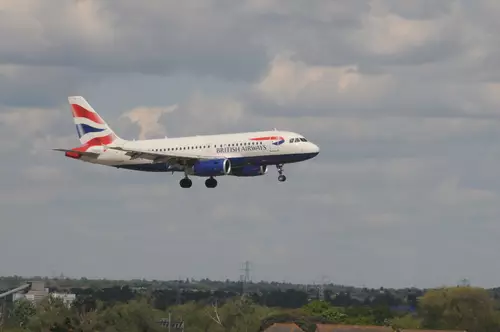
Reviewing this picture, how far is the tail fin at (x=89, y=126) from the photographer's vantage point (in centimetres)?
14225

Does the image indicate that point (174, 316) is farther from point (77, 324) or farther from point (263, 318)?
point (77, 324)

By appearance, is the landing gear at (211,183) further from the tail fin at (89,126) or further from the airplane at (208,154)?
the tail fin at (89,126)

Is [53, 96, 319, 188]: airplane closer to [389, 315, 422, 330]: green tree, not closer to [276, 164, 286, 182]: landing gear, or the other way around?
[276, 164, 286, 182]: landing gear

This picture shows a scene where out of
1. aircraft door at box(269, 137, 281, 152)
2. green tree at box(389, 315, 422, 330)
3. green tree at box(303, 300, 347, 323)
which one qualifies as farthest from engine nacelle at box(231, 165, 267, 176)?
green tree at box(303, 300, 347, 323)

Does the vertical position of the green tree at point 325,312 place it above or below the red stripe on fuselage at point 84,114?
below

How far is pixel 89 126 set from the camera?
473 feet

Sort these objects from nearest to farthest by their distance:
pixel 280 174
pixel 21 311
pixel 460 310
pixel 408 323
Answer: pixel 280 174 → pixel 408 323 → pixel 21 311 → pixel 460 310

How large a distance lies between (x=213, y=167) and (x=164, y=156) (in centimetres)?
511

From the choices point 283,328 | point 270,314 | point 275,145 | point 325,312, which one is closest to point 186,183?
point 275,145

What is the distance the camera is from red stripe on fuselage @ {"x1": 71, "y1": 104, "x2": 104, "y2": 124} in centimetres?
14500

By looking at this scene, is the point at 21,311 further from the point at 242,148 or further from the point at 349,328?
the point at 242,148

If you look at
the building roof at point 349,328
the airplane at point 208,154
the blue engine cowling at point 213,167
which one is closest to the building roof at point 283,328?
the building roof at point 349,328

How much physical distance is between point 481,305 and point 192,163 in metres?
45.3

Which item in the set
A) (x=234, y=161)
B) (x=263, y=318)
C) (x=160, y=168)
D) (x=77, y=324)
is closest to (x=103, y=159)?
(x=160, y=168)
